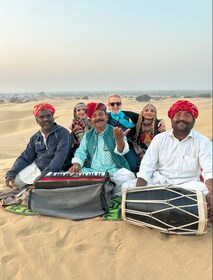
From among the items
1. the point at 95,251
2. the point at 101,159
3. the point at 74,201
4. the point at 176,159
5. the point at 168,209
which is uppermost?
the point at 176,159

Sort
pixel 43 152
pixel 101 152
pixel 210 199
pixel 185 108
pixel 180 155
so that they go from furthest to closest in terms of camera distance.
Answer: pixel 43 152, pixel 101 152, pixel 180 155, pixel 185 108, pixel 210 199

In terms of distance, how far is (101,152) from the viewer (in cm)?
420

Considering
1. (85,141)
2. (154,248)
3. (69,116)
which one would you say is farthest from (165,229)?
(69,116)

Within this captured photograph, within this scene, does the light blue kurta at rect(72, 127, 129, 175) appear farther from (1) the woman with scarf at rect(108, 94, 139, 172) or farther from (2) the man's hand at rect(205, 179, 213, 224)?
(2) the man's hand at rect(205, 179, 213, 224)

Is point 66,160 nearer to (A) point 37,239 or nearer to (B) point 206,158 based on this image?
(A) point 37,239

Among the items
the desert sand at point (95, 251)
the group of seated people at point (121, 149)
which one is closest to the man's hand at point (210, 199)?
the group of seated people at point (121, 149)

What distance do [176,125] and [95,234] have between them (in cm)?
144

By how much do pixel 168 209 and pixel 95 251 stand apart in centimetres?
77

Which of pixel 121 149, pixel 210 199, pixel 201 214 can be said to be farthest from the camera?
pixel 121 149

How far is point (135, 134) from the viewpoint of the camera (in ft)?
15.8

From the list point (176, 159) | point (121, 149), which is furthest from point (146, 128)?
point (176, 159)

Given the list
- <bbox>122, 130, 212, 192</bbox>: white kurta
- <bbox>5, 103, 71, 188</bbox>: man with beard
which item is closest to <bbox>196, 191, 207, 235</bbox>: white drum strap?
<bbox>122, 130, 212, 192</bbox>: white kurta

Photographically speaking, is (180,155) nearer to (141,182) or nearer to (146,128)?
(141,182)

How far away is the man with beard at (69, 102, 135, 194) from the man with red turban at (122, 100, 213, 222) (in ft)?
1.64
